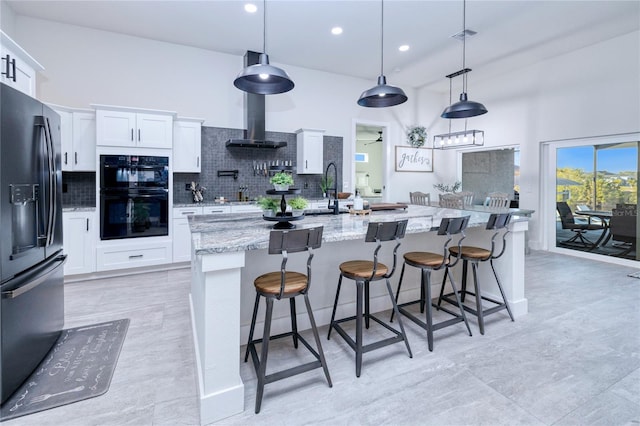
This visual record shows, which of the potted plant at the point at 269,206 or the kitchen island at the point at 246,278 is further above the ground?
the potted plant at the point at 269,206

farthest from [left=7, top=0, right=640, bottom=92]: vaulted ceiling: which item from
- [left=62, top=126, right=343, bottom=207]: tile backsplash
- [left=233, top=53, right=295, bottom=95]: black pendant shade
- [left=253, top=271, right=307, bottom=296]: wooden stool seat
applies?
[left=253, top=271, right=307, bottom=296]: wooden stool seat

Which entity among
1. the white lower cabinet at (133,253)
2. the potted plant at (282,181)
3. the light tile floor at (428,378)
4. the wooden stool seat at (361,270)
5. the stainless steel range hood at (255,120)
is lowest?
the light tile floor at (428,378)

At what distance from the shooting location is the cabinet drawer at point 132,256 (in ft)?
13.4

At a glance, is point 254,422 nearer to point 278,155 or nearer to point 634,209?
point 278,155

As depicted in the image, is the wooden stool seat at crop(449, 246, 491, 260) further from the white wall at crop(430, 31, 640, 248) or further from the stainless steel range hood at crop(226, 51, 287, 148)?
the white wall at crop(430, 31, 640, 248)

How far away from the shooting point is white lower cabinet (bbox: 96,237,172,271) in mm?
4082

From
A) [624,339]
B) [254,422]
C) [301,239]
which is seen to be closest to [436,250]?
[624,339]

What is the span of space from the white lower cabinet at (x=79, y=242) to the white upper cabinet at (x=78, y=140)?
644 millimetres

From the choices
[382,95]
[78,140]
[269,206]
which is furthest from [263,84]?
[78,140]

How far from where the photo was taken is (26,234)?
1.99m

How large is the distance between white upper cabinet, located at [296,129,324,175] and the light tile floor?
3.28m

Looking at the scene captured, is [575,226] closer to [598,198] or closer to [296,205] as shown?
[598,198]

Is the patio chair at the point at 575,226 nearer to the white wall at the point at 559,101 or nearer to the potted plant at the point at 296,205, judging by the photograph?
the white wall at the point at 559,101

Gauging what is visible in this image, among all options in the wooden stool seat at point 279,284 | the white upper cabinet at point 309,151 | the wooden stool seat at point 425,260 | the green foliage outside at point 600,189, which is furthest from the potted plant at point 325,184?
the green foliage outside at point 600,189
